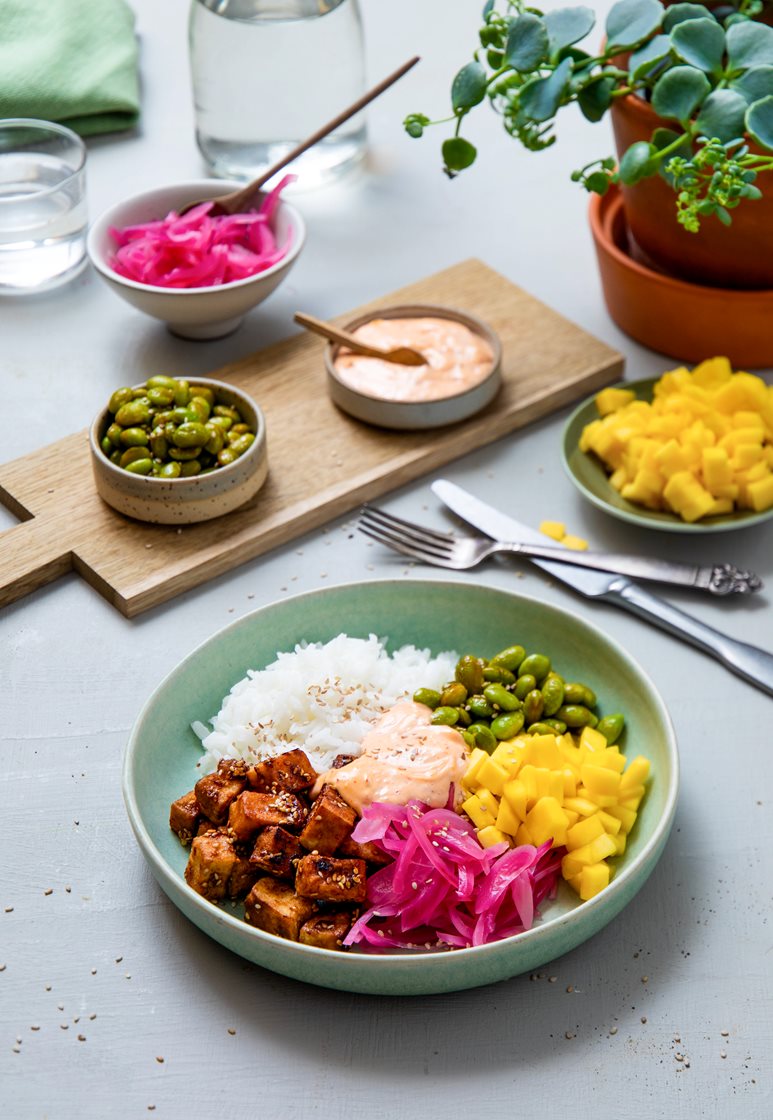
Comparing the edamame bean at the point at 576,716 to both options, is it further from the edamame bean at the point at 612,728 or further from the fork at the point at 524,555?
the fork at the point at 524,555

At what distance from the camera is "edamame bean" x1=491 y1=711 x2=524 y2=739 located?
61.2 inches

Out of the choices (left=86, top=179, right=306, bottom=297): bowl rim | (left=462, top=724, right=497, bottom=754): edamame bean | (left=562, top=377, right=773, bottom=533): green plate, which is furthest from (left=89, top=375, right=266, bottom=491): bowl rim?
(left=462, top=724, right=497, bottom=754): edamame bean

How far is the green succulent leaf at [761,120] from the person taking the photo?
1.72 meters

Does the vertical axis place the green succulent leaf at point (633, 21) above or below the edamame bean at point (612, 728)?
above

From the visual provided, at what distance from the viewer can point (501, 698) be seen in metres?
1.57

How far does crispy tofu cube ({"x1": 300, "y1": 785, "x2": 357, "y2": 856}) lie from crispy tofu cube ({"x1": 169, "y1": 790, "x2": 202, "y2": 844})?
0.14 metres

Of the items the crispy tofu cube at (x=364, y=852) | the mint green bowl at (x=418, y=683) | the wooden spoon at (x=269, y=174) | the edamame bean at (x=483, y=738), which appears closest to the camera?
the mint green bowl at (x=418, y=683)

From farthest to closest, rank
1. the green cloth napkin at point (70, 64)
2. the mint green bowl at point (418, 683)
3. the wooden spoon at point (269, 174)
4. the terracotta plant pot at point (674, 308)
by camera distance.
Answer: the green cloth napkin at point (70, 64) < the wooden spoon at point (269, 174) < the terracotta plant pot at point (674, 308) < the mint green bowl at point (418, 683)

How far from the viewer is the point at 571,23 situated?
6.10 feet

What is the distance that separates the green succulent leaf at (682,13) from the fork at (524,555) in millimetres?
727

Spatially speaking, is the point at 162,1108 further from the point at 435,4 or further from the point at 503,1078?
the point at 435,4

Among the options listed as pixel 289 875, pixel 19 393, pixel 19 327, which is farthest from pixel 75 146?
pixel 289 875

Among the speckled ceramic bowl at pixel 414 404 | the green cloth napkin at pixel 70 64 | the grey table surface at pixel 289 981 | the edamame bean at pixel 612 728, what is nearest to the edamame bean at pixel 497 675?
the edamame bean at pixel 612 728

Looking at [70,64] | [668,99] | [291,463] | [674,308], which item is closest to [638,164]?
[668,99]
